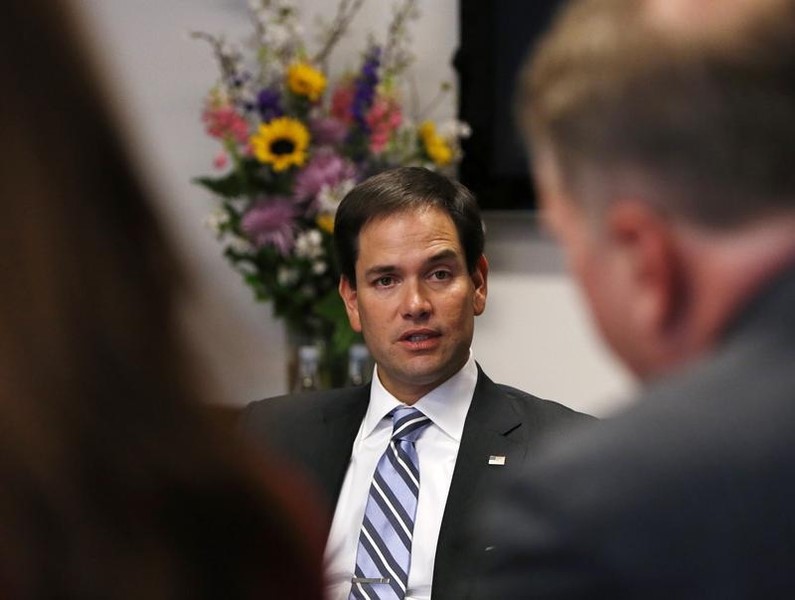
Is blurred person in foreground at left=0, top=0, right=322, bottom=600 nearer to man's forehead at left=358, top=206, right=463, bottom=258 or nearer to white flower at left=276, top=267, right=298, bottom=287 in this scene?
man's forehead at left=358, top=206, right=463, bottom=258

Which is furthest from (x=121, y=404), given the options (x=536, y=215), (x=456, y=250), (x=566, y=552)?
(x=536, y=215)

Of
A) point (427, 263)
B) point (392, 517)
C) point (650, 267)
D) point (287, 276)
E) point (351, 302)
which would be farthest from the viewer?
point (287, 276)

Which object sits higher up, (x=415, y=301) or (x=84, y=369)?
(x=84, y=369)

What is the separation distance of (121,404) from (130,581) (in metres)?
0.10

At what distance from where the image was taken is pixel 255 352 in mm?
712

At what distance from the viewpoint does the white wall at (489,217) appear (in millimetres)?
3420

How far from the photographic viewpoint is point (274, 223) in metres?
3.46

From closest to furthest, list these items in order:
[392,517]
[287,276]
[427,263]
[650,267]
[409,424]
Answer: [650,267]
[392,517]
[409,424]
[427,263]
[287,276]

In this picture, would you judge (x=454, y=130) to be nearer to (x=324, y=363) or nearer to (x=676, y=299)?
(x=324, y=363)

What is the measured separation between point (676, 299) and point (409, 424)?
1.52 m

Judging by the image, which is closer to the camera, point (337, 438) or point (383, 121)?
point (337, 438)

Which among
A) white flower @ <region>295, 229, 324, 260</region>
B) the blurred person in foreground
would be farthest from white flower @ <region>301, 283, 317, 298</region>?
the blurred person in foreground

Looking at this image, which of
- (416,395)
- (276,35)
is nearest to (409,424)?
(416,395)

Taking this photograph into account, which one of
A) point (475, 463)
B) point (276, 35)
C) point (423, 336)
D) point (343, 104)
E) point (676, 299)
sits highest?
point (676, 299)
